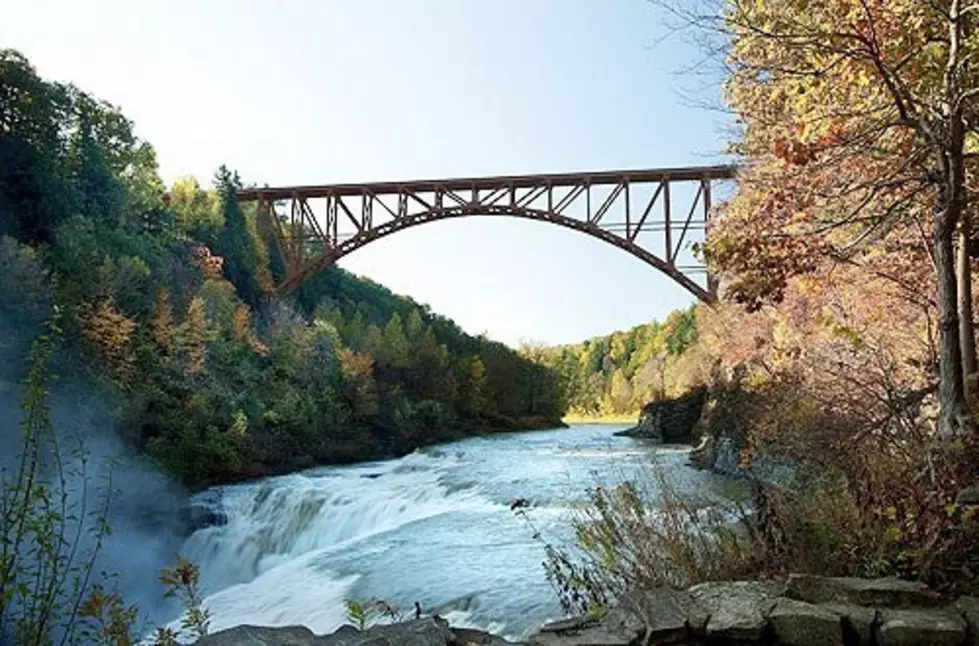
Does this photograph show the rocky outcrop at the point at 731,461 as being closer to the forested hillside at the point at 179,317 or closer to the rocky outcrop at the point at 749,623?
the rocky outcrop at the point at 749,623

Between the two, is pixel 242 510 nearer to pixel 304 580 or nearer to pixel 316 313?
pixel 304 580

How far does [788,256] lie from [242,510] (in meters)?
9.14

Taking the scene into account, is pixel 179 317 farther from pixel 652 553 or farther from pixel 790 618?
pixel 790 618

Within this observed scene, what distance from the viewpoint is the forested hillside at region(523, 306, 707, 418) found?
37.0 metres

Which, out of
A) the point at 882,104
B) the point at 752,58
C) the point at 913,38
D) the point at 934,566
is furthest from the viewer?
the point at 752,58

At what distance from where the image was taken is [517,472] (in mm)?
14016

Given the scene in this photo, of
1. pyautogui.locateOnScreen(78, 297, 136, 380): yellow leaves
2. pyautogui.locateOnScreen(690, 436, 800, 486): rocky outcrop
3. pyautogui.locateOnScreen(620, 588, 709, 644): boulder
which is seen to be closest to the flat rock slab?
pyautogui.locateOnScreen(620, 588, 709, 644): boulder

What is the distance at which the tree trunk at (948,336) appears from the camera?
3.71 m

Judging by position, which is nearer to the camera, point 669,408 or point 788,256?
point 788,256

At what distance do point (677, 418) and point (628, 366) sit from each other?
145 ft

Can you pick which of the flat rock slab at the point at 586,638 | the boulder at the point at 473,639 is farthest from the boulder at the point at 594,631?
the boulder at the point at 473,639

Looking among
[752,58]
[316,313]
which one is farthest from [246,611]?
[316,313]

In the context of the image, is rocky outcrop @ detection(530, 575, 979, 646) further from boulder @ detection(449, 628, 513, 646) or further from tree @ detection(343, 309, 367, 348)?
tree @ detection(343, 309, 367, 348)

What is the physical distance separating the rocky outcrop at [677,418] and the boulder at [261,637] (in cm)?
1948
